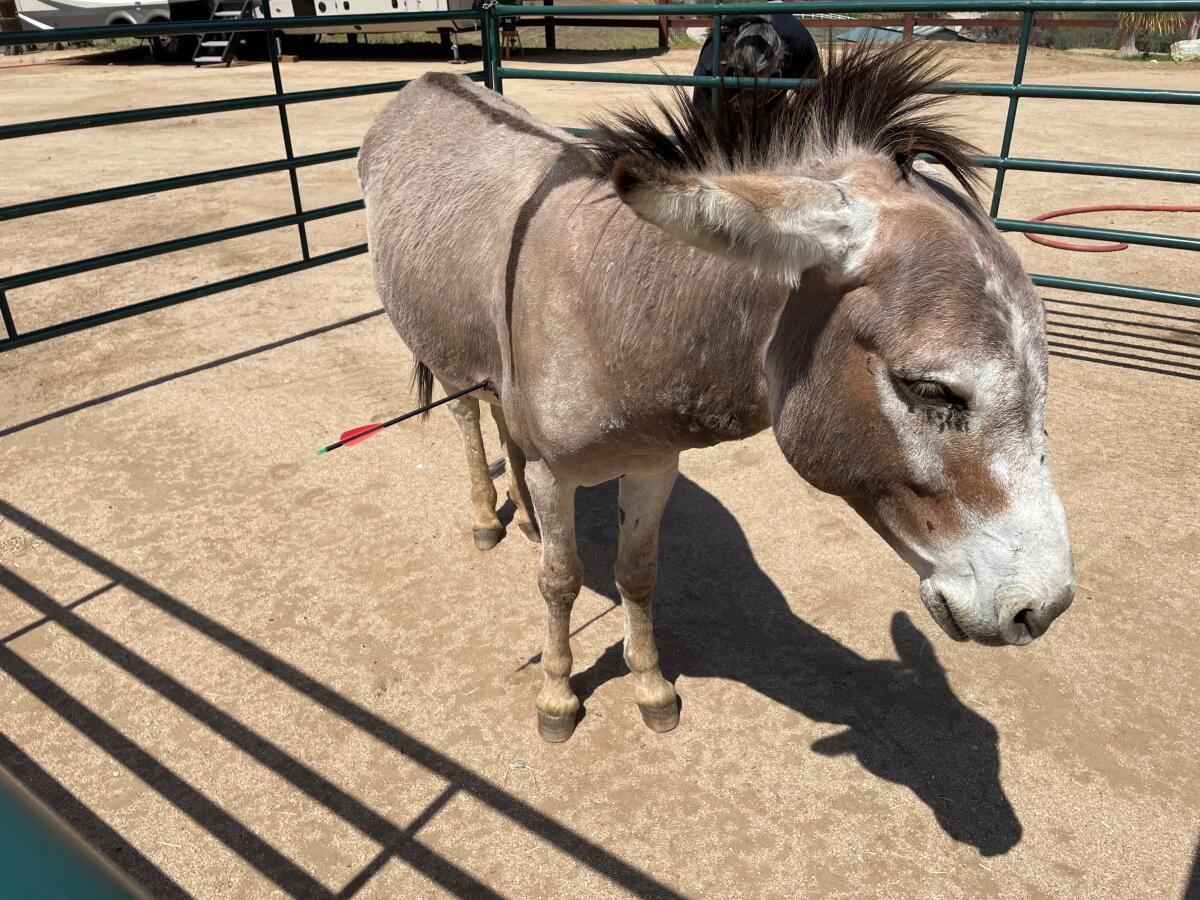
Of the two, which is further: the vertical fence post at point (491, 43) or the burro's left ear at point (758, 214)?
the vertical fence post at point (491, 43)

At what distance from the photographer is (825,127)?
1729 millimetres

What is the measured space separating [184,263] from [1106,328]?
23.2ft

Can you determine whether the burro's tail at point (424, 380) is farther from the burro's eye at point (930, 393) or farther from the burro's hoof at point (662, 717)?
the burro's eye at point (930, 393)

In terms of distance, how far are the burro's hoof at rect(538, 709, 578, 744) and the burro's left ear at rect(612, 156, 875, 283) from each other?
66.4 inches

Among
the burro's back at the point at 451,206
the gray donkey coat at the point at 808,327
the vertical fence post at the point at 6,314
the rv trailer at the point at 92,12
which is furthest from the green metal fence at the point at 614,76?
the rv trailer at the point at 92,12

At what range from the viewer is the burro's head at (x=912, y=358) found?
1412mm

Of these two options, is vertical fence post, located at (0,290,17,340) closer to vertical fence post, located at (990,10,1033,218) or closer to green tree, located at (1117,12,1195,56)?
vertical fence post, located at (990,10,1033,218)

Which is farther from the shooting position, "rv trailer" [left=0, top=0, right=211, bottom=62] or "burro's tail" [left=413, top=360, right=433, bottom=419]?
"rv trailer" [left=0, top=0, right=211, bottom=62]

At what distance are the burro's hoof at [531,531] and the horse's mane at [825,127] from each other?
2182 millimetres

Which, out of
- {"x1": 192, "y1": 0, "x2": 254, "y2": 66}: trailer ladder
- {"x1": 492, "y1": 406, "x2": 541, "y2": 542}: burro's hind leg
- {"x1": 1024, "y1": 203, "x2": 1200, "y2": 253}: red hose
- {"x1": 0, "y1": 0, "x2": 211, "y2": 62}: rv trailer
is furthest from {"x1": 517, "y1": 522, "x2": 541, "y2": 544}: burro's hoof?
{"x1": 0, "y1": 0, "x2": 211, "y2": 62}: rv trailer

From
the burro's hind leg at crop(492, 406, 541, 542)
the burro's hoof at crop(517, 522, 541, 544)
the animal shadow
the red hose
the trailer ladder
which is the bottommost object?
the animal shadow

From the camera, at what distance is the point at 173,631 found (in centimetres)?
307

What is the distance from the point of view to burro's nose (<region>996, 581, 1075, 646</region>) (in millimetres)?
1436

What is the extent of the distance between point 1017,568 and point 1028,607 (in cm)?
7
